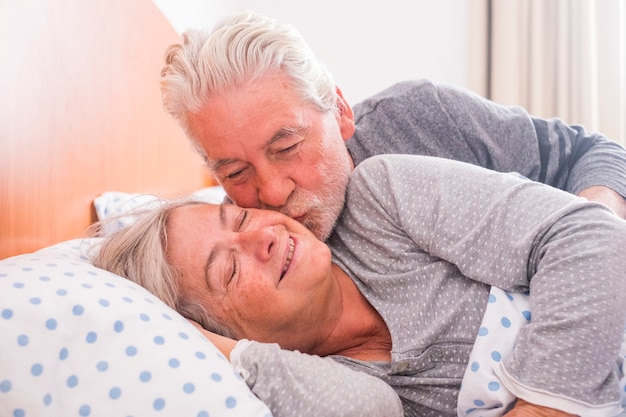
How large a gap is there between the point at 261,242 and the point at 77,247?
Result: 351 millimetres

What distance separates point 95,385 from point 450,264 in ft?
2.05

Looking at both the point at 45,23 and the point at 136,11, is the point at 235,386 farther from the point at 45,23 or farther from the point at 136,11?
the point at 136,11

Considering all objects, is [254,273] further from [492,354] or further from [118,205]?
[118,205]

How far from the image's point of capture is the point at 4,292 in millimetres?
791

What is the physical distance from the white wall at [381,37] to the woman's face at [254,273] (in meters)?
2.66

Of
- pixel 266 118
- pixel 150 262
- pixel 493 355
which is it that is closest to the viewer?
pixel 493 355

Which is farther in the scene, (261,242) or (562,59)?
(562,59)

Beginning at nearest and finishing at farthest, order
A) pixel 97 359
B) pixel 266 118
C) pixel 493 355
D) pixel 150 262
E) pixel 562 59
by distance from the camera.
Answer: pixel 97 359 < pixel 493 355 < pixel 150 262 < pixel 266 118 < pixel 562 59

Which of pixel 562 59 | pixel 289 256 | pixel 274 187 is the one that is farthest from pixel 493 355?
pixel 562 59

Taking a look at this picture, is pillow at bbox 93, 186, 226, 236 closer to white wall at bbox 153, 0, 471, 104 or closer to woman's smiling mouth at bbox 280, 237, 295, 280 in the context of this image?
woman's smiling mouth at bbox 280, 237, 295, 280

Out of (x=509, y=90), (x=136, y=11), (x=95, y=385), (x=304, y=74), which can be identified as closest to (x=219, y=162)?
(x=304, y=74)

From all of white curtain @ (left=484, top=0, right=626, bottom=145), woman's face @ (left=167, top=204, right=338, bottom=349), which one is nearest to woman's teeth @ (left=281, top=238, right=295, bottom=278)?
woman's face @ (left=167, top=204, right=338, bottom=349)

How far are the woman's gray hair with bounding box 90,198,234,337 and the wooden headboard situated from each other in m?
0.13

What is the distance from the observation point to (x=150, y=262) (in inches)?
42.8
